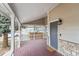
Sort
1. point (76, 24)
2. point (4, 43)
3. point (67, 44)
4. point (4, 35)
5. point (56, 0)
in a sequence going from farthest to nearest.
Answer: point (4, 35) < point (4, 43) < point (67, 44) < point (76, 24) < point (56, 0)

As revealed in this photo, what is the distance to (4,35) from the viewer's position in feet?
31.4

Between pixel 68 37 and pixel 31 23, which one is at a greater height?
pixel 31 23

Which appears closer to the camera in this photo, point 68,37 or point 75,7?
point 75,7

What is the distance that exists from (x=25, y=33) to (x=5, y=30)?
8.15m

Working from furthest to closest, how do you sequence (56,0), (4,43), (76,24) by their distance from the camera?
(4,43) → (76,24) → (56,0)

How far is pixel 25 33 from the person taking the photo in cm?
1723

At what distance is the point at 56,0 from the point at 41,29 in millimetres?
15869

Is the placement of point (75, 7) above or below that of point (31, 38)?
above

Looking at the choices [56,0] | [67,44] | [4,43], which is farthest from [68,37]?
[4,43]

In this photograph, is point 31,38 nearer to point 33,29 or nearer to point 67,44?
point 33,29

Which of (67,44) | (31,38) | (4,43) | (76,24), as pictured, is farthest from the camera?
(31,38)

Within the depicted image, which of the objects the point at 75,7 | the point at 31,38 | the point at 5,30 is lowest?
the point at 31,38

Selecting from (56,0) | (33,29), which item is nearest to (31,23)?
(33,29)

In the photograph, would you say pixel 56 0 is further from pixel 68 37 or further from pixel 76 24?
pixel 68 37
